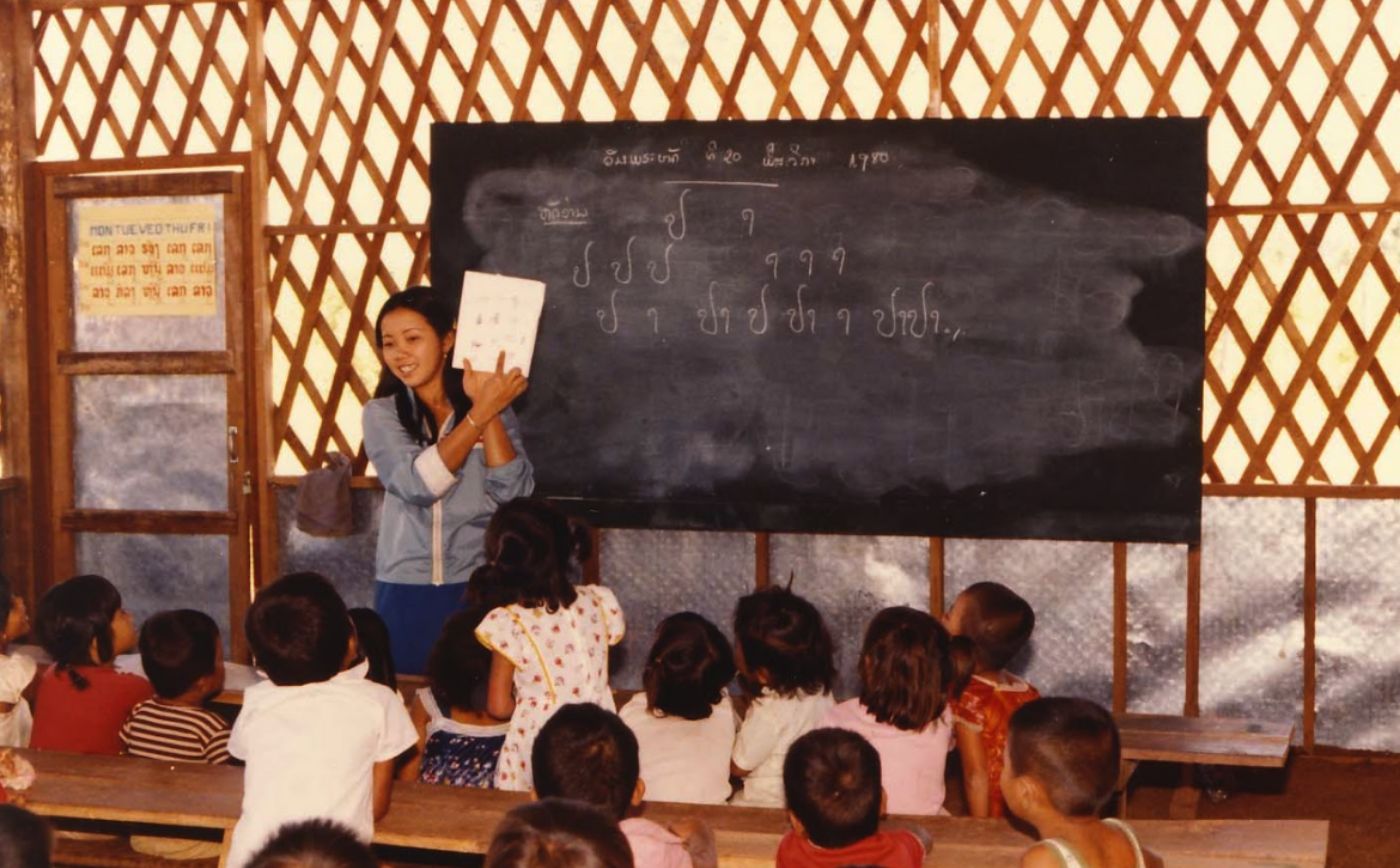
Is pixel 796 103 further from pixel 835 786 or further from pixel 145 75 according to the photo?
pixel 835 786

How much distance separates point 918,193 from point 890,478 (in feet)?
2.50

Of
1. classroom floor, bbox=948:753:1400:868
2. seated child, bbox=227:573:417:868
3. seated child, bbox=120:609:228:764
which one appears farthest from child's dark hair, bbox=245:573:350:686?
classroom floor, bbox=948:753:1400:868

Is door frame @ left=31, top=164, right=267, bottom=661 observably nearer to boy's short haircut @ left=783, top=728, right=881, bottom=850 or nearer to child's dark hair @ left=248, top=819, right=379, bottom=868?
boy's short haircut @ left=783, top=728, right=881, bottom=850

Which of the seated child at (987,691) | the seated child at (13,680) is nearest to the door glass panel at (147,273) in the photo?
the seated child at (13,680)

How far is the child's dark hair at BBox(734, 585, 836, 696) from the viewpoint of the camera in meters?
3.23

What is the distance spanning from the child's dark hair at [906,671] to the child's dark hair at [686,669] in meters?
0.26

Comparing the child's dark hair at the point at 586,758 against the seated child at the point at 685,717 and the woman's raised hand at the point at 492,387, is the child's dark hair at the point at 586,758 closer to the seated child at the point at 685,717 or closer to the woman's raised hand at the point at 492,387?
the seated child at the point at 685,717

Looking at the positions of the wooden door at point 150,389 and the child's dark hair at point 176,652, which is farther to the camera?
the wooden door at point 150,389

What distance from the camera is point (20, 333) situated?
5.41 meters

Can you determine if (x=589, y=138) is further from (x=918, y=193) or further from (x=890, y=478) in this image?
(x=890, y=478)

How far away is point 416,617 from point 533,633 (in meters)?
0.84

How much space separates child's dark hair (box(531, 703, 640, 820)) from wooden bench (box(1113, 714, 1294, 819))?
4.45ft

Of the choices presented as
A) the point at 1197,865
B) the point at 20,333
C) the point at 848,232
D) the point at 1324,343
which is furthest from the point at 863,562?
the point at 20,333

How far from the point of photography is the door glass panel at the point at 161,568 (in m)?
5.36
